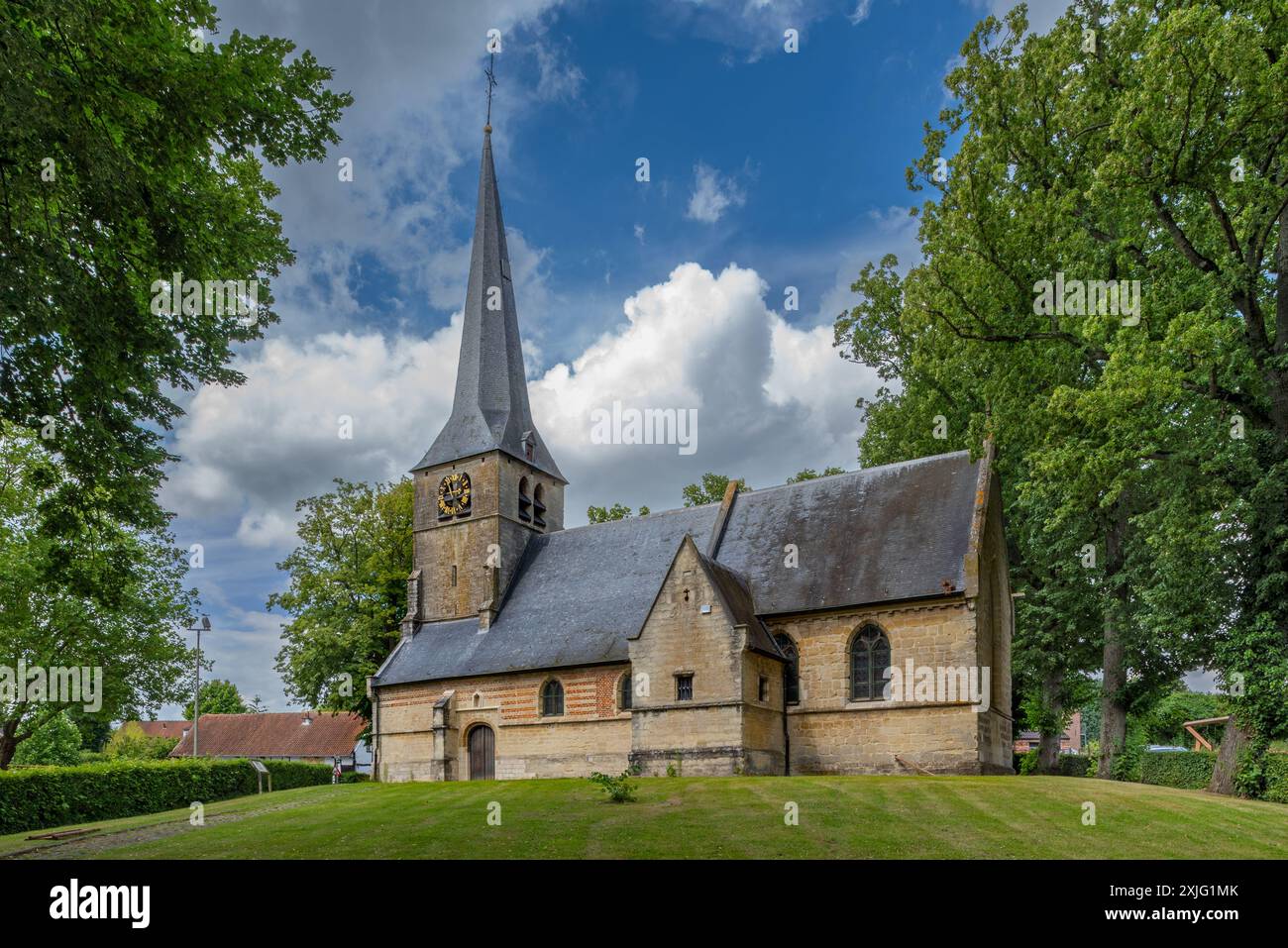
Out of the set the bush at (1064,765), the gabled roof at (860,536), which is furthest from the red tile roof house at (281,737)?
the bush at (1064,765)

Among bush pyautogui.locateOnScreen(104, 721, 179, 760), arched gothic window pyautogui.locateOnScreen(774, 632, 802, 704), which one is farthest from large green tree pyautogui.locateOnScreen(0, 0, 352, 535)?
bush pyautogui.locateOnScreen(104, 721, 179, 760)

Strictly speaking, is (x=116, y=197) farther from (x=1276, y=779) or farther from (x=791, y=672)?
(x=1276, y=779)

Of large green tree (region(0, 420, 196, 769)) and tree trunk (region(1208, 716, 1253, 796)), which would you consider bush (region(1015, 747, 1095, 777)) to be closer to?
tree trunk (region(1208, 716, 1253, 796))

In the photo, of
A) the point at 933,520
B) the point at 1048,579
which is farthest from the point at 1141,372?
the point at 1048,579

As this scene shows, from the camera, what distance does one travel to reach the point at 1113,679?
26.7 metres

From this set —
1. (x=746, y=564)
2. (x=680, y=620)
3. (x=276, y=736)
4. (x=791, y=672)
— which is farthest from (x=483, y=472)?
(x=276, y=736)

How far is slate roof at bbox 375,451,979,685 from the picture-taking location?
25.3m

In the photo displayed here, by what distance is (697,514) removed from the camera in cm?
3186

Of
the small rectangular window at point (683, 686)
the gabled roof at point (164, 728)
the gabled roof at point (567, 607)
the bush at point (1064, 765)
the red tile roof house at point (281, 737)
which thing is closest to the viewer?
the small rectangular window at point (683, 686)

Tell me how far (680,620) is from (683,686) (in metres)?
1.88

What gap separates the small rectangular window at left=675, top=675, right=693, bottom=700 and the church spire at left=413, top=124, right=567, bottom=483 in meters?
14.8

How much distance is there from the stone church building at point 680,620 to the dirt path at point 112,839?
9934mm

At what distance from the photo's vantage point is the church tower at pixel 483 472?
34688 millimetres

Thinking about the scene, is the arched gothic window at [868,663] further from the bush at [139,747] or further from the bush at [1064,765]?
the bush at [139,747]
